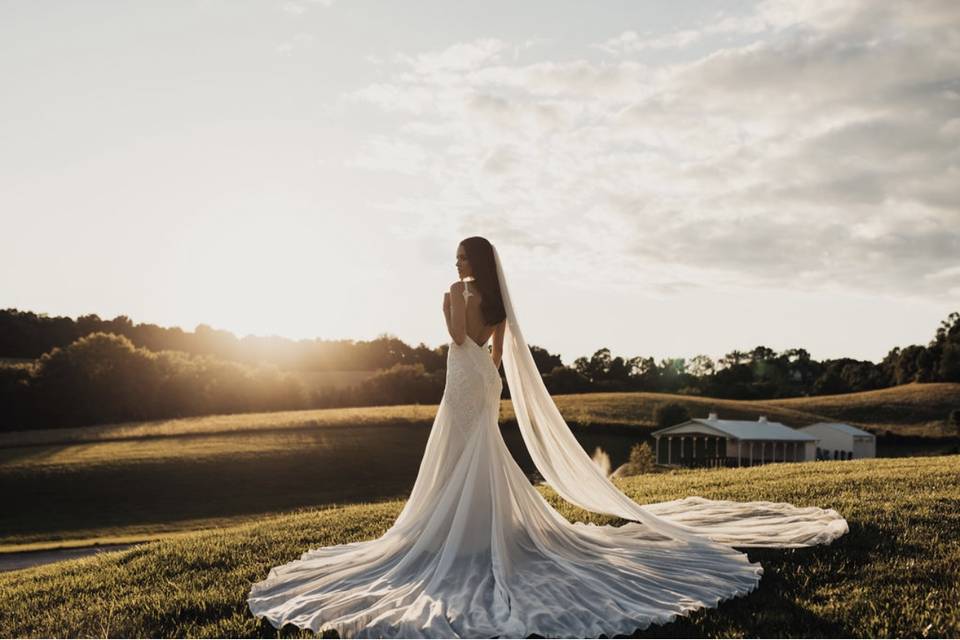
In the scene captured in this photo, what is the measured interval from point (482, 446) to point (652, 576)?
7.08 feet

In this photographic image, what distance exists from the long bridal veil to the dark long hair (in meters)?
0.09

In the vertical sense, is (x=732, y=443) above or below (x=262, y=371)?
below

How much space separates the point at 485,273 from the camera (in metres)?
8.63

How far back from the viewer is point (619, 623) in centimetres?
621

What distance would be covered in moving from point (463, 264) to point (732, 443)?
55.9 meters

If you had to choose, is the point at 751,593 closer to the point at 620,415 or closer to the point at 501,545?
the point at 501,545

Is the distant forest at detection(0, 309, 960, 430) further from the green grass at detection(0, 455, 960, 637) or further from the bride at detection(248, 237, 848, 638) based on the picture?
the bride at detection(248, 237, 848, 638)

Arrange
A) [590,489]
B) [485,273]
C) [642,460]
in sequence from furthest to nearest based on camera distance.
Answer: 1. [642,460]
2. [590,489]
3. [485,273]

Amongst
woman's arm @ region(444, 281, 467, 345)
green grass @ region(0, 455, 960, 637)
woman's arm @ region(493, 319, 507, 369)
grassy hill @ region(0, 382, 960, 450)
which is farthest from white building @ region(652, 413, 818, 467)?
woman's arm @ region(444, 281, 467, 345)

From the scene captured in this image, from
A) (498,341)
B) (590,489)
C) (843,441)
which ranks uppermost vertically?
(498,341)

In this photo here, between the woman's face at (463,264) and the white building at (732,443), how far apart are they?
50663mm

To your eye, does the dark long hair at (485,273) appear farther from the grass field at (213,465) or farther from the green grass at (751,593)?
the grass field at (213,465)

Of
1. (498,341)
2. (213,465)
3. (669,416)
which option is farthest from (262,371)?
(498,341)

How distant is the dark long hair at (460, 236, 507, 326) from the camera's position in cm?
859
